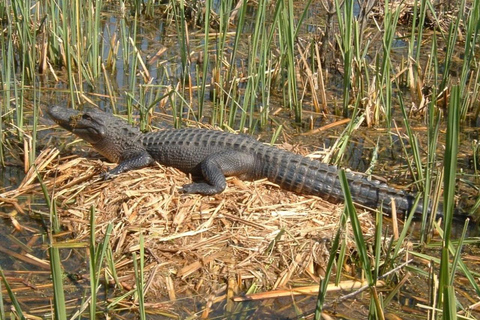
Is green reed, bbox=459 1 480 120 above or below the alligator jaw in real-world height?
above

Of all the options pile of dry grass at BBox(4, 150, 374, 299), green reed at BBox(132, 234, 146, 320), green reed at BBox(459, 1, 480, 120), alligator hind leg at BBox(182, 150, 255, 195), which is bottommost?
pile of dry grass at BBox(4, 150, 374, 299)

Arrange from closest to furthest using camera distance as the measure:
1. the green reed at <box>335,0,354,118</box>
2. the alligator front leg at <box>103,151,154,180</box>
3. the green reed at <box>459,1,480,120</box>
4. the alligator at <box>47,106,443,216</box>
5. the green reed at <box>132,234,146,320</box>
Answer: the green reed at <box>132,234,146,320</box> < the alligator at <box>47,106,443,216</box> < the alligator front leg at <box>103,151,154,180</box> < the green reed at <box>459,1,480,120</box> < the green reed at <box>335,0,354,118</box>

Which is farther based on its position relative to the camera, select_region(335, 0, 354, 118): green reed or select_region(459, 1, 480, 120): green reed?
select_region(335, 0, 354, 118): green reed

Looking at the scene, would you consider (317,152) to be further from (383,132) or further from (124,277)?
(124,277)

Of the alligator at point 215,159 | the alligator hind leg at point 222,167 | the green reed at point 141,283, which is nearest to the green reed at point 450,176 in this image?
the green reed at point 141,283

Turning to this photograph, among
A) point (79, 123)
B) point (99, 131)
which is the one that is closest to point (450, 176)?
point (99, 131)

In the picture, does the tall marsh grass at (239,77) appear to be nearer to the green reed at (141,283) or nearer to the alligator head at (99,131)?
the alligator head at (99,131)

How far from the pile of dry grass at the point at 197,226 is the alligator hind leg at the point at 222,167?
0.10 metres

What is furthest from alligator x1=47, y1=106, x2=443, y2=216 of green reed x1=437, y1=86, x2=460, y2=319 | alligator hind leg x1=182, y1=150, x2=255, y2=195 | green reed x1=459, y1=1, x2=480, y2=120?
green reed x1=437, y1=86, x2=460, y2=319

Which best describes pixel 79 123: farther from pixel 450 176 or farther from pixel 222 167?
pixel 450 176

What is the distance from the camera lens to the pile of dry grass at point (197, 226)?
4105mm

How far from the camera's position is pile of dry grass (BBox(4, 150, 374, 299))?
4.11 m

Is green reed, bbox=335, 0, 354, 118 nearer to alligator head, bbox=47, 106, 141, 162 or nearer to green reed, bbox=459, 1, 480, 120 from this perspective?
green reed, bbox=459, 1, 480, 120

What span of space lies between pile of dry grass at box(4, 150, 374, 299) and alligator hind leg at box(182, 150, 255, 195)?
104mm
